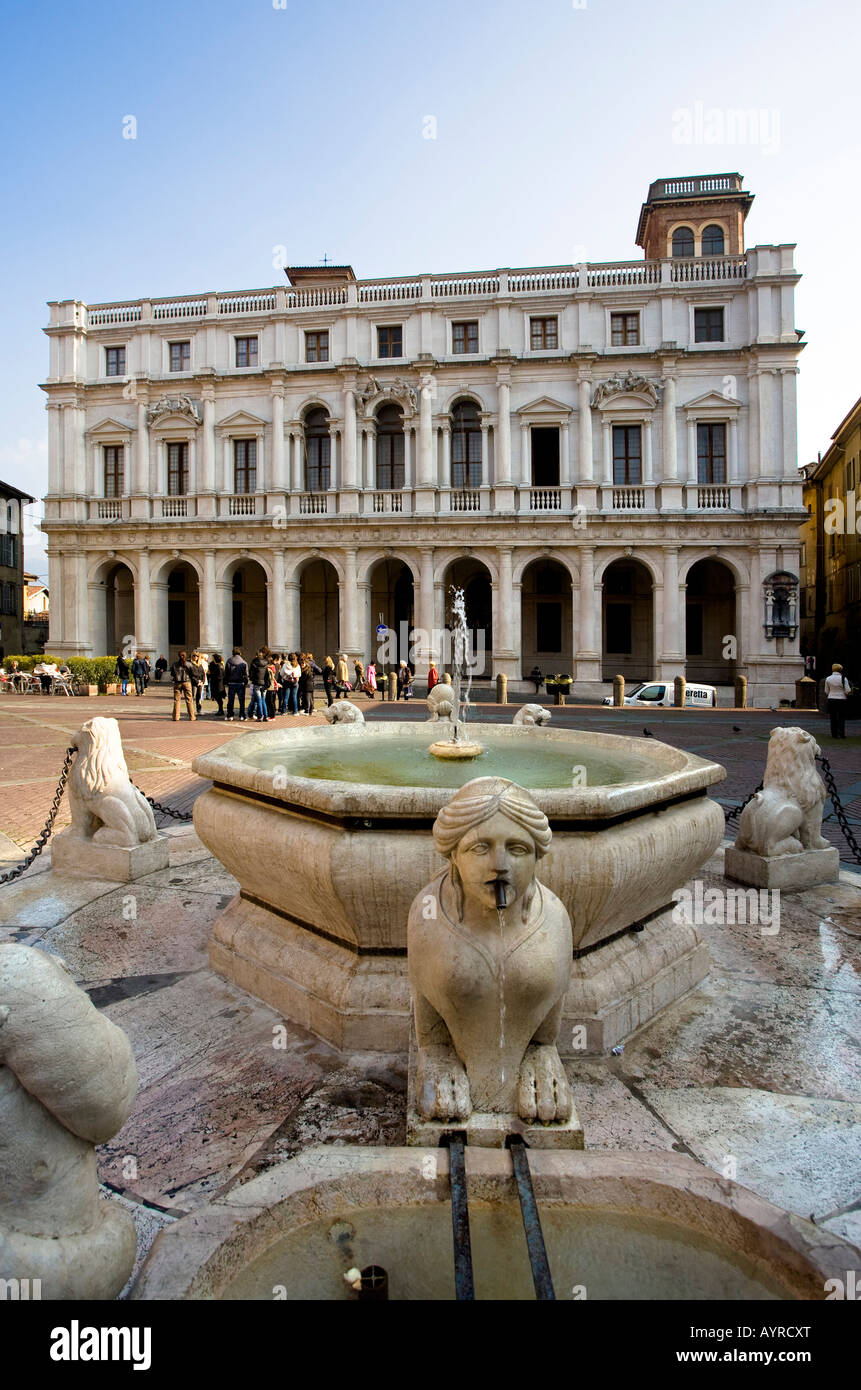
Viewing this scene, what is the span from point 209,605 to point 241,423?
7.62m

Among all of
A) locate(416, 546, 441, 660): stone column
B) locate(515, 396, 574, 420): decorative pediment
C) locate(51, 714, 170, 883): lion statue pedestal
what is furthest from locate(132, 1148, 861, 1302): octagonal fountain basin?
locate(515, 396, 574, 420): decorative pediment

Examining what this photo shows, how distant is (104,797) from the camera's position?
5.59 metres

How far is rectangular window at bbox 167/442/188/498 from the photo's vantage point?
31.7m

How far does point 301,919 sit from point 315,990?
0.41 metres

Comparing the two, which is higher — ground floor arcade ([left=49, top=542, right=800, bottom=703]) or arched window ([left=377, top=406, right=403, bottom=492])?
arched window ([left=377, top=406, right=403, bottom=492])

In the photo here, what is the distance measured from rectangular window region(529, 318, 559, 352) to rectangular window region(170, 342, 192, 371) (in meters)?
14.4

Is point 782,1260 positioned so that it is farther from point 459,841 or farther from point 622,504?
point 622,504

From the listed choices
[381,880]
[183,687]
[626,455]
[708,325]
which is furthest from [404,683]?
[381,880]

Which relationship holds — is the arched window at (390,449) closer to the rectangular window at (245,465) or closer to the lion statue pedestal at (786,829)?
the rectangular window at (245,465)

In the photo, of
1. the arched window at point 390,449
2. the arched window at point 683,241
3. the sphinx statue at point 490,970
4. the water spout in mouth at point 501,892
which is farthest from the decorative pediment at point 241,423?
the water spout in mouth at point 501,892

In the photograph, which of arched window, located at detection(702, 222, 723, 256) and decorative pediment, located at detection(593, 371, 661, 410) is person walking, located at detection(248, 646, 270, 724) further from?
arched window, located at detection(702, 222, 723, 256)

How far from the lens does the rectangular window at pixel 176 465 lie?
31.7 m

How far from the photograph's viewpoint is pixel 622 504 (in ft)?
94.5
